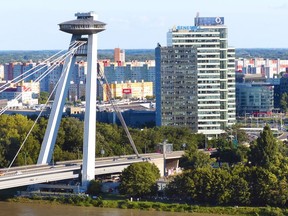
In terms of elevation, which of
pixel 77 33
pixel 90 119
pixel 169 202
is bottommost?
pixel 169 202

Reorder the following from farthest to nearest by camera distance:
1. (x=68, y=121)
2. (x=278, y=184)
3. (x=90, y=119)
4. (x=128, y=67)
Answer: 1. (x=128, y=67)
2. (x=68, y=121)
3. (x=90, y=119)
4. (x=278, y=184)

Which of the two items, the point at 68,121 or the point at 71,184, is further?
the point at 68,121

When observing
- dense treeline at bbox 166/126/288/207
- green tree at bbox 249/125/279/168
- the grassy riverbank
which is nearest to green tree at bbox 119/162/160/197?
the grassy riverbank

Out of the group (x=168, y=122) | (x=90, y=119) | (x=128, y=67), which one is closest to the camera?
(x=90, y=119)

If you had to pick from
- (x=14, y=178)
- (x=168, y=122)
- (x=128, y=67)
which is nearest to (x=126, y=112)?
(x=168, y=122)

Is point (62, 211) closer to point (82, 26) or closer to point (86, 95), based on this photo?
point (86, 95)

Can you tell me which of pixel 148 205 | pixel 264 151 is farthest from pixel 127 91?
pixel 148 205

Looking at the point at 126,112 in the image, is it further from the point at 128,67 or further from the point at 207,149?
the point at 128,67

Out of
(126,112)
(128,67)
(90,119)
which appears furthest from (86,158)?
(128,67)

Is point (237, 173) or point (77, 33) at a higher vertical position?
point (77, 33)
